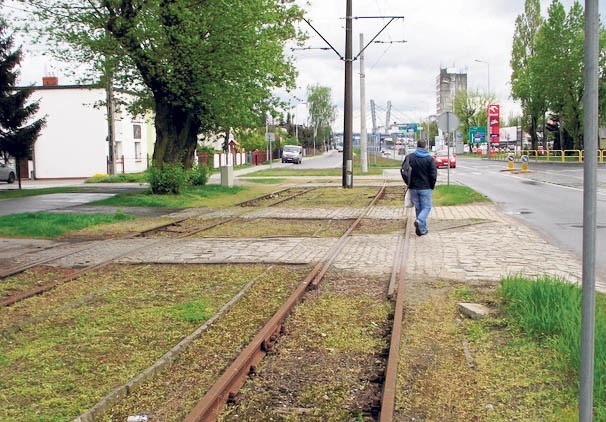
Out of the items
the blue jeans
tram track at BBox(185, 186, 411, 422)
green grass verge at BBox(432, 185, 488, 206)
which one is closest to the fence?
green grass verge at BBox(432, 185, 488, 206)

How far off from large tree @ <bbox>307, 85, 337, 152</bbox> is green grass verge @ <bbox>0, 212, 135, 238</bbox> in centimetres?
14753

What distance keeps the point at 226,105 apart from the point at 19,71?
12552 millimetres

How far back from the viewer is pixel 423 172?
13.5 metres

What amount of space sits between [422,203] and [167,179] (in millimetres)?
12922

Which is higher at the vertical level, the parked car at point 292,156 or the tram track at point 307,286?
the parked car at point 292,156

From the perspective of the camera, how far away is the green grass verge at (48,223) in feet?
47.5

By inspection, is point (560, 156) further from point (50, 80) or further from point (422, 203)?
point (422, 203)

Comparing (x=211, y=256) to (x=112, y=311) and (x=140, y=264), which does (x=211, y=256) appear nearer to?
(x=140, y=264)

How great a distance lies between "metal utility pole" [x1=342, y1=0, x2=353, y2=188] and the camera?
29.4 meters

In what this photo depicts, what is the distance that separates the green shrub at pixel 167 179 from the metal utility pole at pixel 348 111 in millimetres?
7790

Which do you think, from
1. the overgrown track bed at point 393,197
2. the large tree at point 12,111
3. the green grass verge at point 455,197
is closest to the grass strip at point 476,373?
the green grass verge at point 455,197

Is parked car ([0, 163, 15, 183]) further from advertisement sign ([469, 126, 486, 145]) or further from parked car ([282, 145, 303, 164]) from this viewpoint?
advertisement sign ([469, 126, 486, 145])

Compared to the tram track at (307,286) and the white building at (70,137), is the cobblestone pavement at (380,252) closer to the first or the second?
the tram track at (307,286)

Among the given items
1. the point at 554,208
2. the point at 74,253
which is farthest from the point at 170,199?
the point at 554,208
